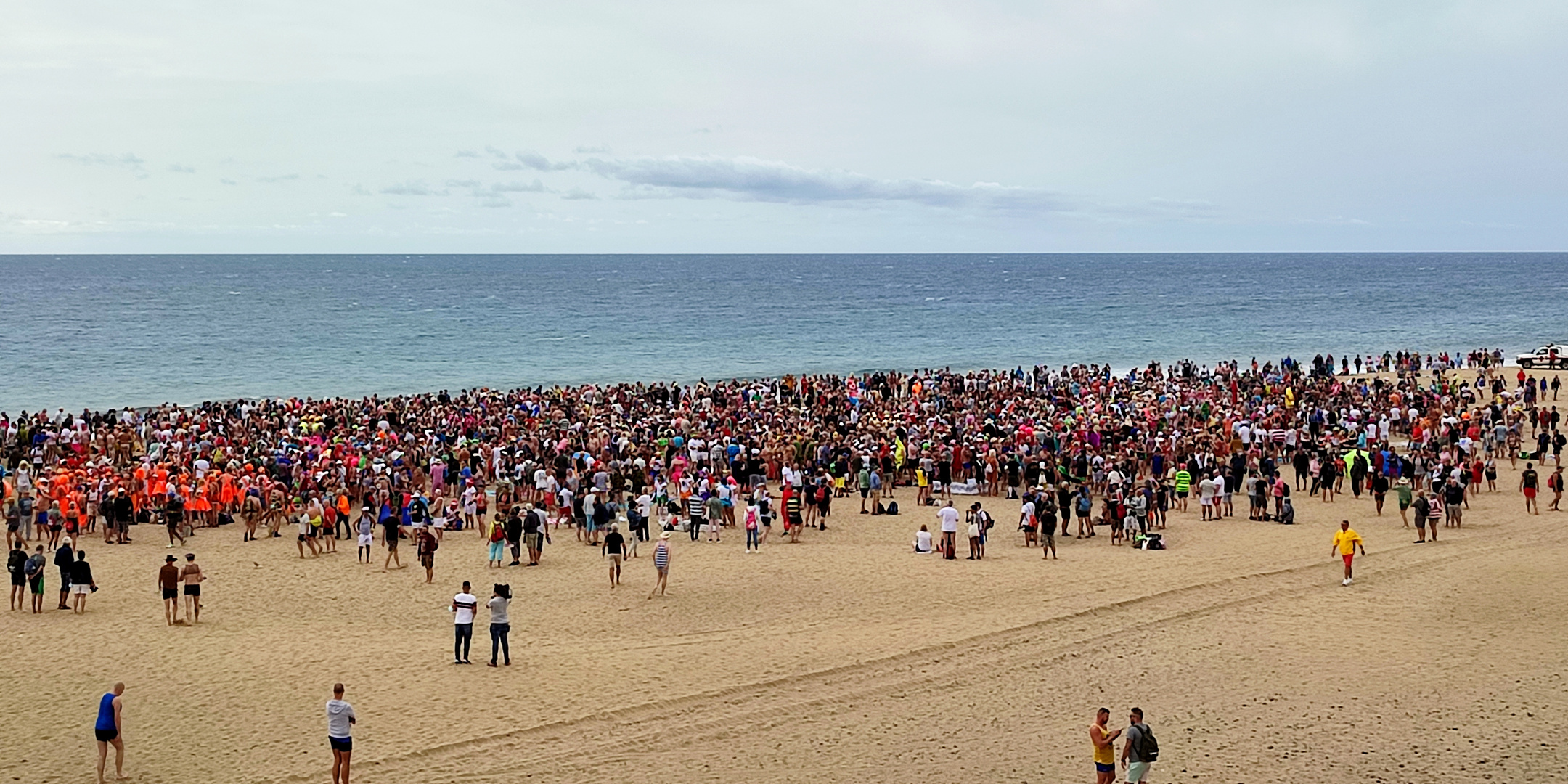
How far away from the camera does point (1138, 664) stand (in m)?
13.0

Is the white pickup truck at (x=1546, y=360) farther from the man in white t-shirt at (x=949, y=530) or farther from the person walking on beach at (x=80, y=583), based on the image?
the person walking on beach at (x=80, y=583)

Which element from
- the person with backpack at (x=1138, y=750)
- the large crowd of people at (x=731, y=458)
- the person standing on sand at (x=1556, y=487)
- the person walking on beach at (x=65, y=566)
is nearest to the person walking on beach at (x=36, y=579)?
the person walking on beach at (x=65, y=566)

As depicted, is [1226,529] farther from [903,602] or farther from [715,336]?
[715,336]

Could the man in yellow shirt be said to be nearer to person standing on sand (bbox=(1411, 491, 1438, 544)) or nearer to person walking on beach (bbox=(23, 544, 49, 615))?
person standing on sand (bbox=(1411, 491, 1438, 544))

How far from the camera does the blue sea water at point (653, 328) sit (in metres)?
52.9

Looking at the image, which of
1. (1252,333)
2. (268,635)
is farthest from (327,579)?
(1252,333)

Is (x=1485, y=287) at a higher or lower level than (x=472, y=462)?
higher

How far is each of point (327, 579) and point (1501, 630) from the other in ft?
48.4

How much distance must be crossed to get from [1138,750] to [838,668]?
13.2 ft

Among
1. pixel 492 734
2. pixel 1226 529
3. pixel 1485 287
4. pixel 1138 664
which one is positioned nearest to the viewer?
pixel 492 734

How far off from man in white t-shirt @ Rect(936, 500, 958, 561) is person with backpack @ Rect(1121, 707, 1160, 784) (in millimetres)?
8023

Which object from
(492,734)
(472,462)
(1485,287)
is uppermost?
(1485,287)

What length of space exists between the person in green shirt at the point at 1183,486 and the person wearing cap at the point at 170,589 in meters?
15.5

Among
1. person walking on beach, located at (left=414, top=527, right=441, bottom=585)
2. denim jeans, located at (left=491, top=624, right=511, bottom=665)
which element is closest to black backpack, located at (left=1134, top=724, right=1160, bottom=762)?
denim jeans, located at (left=491, top=624, right=511, bottom=665)
